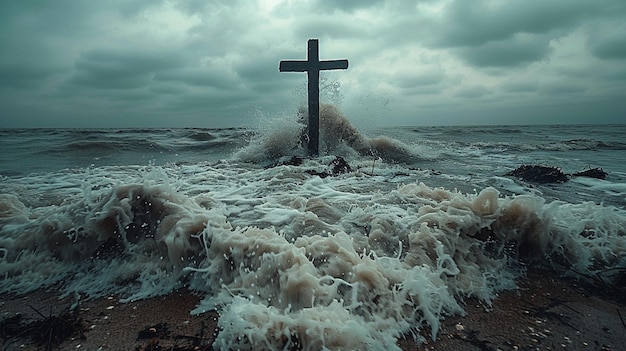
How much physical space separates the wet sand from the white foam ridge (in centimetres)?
12

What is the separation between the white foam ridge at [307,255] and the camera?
2.11m

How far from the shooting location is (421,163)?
1010 cm

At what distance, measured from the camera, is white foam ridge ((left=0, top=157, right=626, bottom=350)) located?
6.92ft

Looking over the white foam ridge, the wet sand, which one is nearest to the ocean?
the white foam ridge

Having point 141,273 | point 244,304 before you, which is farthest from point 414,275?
point 141,273

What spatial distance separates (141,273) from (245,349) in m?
1.46

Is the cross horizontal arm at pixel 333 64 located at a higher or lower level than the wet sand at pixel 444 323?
higher

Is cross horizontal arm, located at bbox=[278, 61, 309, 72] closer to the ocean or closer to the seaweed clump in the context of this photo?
the ocean

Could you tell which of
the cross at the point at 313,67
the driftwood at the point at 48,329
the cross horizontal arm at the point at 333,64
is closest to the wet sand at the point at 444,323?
the driftwood at the point at 48,329

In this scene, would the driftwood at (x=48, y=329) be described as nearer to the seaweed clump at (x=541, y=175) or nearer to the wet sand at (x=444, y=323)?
the wet sand at (x=444, y=323)

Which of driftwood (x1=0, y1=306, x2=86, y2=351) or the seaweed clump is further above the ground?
the seaweed clump

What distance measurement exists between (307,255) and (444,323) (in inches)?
44.8

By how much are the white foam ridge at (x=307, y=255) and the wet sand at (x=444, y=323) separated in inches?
4.7

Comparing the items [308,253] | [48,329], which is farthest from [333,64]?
[48,329]
